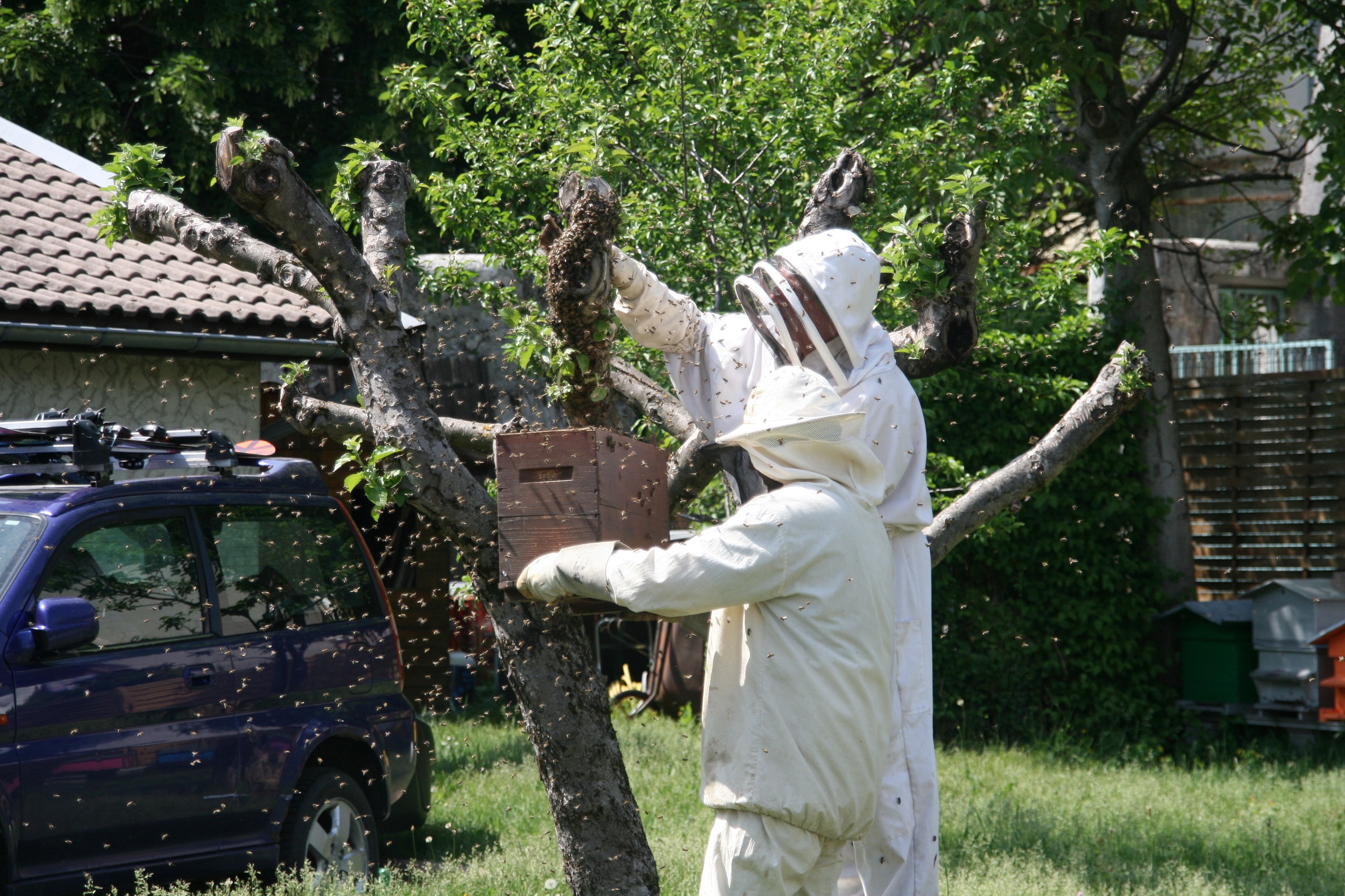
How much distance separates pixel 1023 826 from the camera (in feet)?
21.6

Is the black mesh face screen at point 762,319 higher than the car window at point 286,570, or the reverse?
the black mesh face screen at point 762,319

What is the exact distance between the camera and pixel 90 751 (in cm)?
435

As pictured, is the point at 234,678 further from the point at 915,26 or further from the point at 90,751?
the point at 915,26

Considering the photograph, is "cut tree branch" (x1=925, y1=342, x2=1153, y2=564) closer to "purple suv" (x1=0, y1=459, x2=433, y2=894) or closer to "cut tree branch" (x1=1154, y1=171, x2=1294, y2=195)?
"purple suv" (x1=0, y1=459, x2=433, y2=894)

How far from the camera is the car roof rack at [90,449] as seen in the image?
472 cm

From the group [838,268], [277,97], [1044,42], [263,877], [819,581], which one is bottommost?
[263,877]

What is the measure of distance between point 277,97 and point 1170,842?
38.9 feet

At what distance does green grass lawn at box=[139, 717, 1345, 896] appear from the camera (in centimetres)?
548

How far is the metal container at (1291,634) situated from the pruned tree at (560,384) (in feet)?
18.8

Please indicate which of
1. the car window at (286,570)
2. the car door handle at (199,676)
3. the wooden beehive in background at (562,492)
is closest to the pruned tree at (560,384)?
the wooden beehive in background at (562,492)

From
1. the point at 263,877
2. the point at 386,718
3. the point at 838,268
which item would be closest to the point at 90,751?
the point at 263,877

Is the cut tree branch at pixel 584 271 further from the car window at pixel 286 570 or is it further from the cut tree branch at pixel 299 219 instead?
the car window at pixel 286 570

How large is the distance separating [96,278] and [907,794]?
5960 mm

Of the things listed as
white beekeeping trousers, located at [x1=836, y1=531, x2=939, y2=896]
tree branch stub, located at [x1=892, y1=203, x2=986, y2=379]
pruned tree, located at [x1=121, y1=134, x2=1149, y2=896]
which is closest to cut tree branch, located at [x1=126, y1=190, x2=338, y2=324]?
pruned tree, located at [x1=121, y1=134, x2=1149, y2=896]
